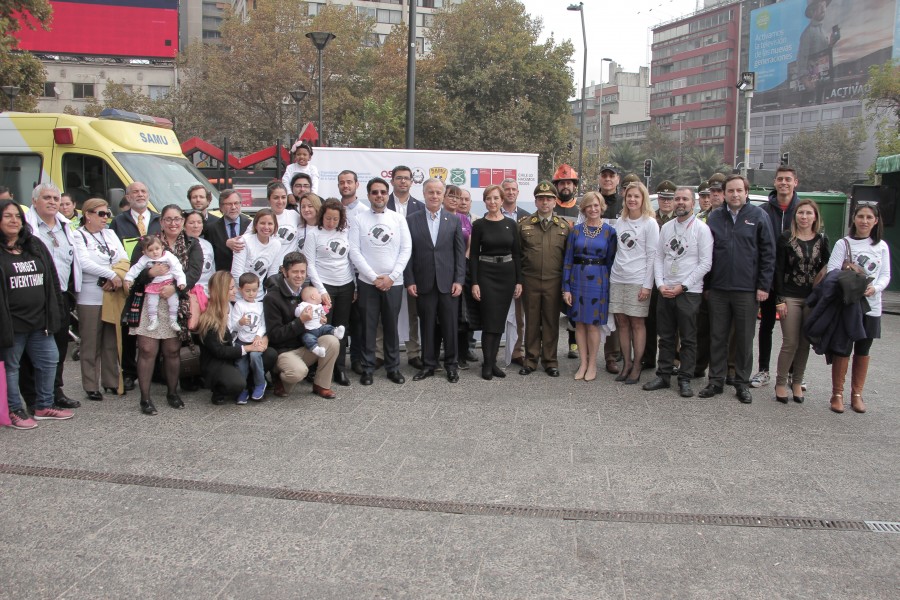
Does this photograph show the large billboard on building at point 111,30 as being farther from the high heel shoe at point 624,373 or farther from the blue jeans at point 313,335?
the high heel shoe at point 624,373

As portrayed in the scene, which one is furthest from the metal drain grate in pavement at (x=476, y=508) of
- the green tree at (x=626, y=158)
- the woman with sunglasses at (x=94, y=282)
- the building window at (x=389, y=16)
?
the building window at (x=389, y=16)

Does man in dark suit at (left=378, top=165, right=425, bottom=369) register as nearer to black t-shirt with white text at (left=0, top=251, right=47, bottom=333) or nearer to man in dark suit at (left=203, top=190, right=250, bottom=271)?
man in dark suit at (left=203, top=190, right=250, bottom=271)

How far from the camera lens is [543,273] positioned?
8.19 m

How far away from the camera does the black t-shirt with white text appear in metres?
6.02

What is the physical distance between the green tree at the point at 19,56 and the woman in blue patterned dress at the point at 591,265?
699 inches

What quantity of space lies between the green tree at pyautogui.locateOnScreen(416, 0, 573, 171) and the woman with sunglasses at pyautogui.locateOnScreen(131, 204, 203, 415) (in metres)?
30.5

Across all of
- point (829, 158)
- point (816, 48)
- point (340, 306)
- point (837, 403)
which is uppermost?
point (816, 48)

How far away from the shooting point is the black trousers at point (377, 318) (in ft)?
25.6

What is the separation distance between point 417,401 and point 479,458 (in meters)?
1.62

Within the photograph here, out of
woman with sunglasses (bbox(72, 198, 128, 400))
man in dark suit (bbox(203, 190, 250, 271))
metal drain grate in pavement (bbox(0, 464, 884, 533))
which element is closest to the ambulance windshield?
man in dark suit (bbox(203, 190, 250, 271))

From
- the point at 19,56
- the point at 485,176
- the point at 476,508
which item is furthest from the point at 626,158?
the point at 476,508

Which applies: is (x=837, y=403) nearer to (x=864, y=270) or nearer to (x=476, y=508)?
(x=864, y=270)

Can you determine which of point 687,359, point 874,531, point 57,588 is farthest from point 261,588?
point 687,359

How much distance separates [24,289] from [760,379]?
6.67 meters
